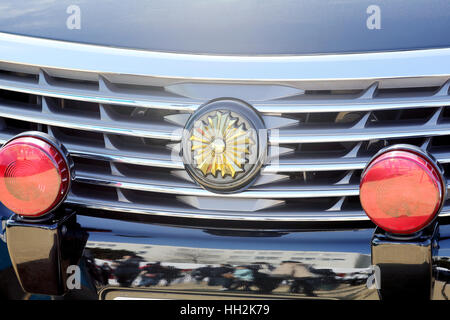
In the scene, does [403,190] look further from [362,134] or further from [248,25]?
[248,25]

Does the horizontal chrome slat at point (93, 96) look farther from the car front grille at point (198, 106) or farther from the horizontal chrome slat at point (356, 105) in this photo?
the horizontal chrome slat at point (356, 105)

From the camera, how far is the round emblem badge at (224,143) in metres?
1.69

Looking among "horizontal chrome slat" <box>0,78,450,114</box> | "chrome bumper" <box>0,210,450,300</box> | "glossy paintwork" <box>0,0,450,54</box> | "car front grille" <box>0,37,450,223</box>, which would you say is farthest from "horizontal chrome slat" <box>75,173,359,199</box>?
"glossy paintwork" <box>0,0,450,54</box>

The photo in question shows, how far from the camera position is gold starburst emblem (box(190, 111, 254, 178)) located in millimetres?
1683

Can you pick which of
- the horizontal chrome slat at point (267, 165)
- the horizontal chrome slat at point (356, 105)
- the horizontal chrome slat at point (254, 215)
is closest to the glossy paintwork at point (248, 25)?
the horizontal chrome slat at point (356, 105)

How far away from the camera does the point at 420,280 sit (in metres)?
1.66

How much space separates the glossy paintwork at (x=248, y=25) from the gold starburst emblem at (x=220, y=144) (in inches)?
9.4

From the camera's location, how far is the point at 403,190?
5.24ft

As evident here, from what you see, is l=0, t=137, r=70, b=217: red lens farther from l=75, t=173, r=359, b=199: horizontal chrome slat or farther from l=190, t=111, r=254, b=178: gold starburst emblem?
l=190, t=111, r=254, b=178: gold starburst emblem

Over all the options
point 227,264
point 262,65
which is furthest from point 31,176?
point 262,65
